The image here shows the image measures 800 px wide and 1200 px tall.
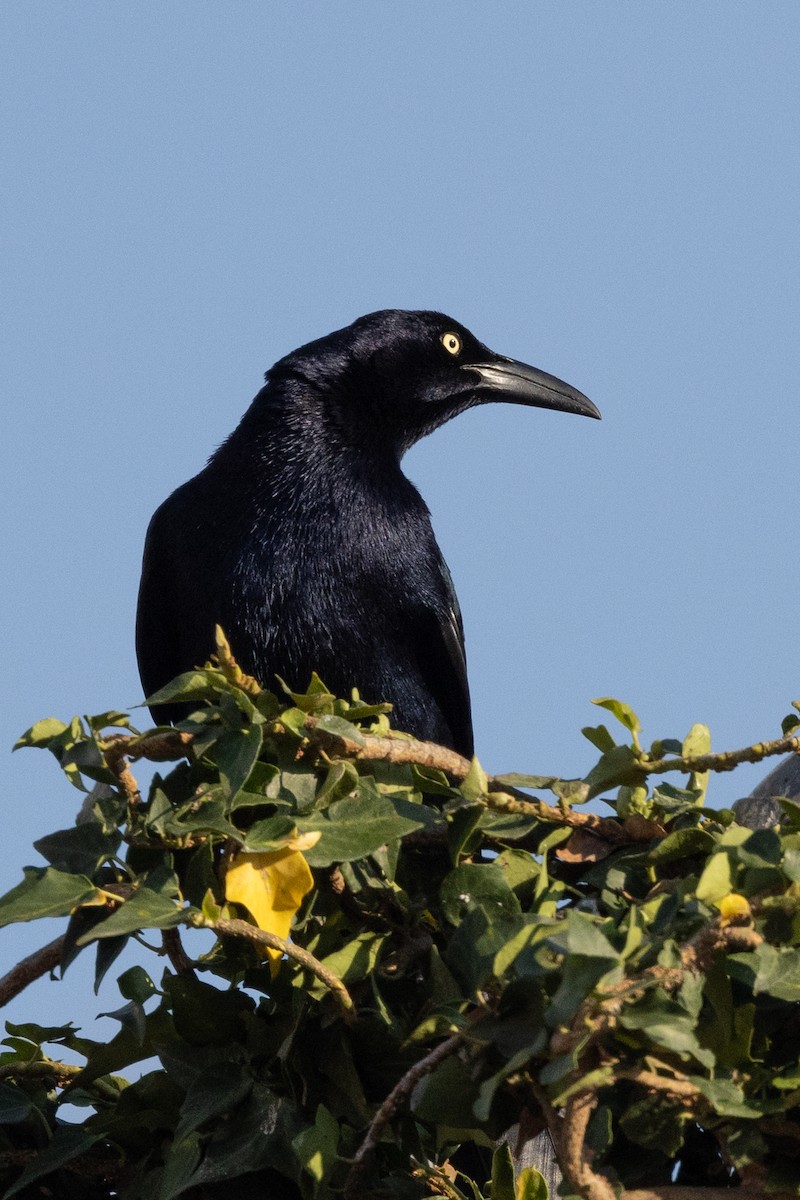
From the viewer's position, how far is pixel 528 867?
7.80ft

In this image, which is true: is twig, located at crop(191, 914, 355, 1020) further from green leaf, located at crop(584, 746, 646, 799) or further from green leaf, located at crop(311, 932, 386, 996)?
green leaf, located at crop(584, 746, 646, 799)

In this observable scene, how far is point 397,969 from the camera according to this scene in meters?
2.39

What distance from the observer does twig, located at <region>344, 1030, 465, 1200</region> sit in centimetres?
204

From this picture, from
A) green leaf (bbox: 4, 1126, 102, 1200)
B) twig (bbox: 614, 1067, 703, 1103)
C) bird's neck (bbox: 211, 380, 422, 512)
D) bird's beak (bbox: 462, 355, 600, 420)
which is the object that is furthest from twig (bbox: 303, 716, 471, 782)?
bird's beak (bbox: 462, 355, 600, 420)

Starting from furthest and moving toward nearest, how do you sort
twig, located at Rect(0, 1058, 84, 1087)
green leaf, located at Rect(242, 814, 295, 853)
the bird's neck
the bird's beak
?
the bird's beak → the bird's neck → twig, located at Rect(0, 1058, 84, 1087) → green leaf, located at Rect(242, 814, 295, 853)

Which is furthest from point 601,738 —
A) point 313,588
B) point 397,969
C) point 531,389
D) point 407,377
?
point 531,389

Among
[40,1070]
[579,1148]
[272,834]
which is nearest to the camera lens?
[579,1148]

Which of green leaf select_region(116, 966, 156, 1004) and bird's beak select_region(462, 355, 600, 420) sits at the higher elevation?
bird's beak select_region(462, 355, 600, 420)

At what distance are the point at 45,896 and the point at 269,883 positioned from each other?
31cm

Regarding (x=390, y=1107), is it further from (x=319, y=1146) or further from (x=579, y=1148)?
(x=579, y=1148)

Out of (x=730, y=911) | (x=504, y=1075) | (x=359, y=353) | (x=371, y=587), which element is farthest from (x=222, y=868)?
(x=359, y=353)

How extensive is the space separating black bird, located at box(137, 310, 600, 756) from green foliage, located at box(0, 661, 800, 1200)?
196 cm

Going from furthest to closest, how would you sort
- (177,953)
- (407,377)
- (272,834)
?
1. (407,377)
2. (177,953)
3. (272,834)

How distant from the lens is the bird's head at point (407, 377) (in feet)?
17.4
